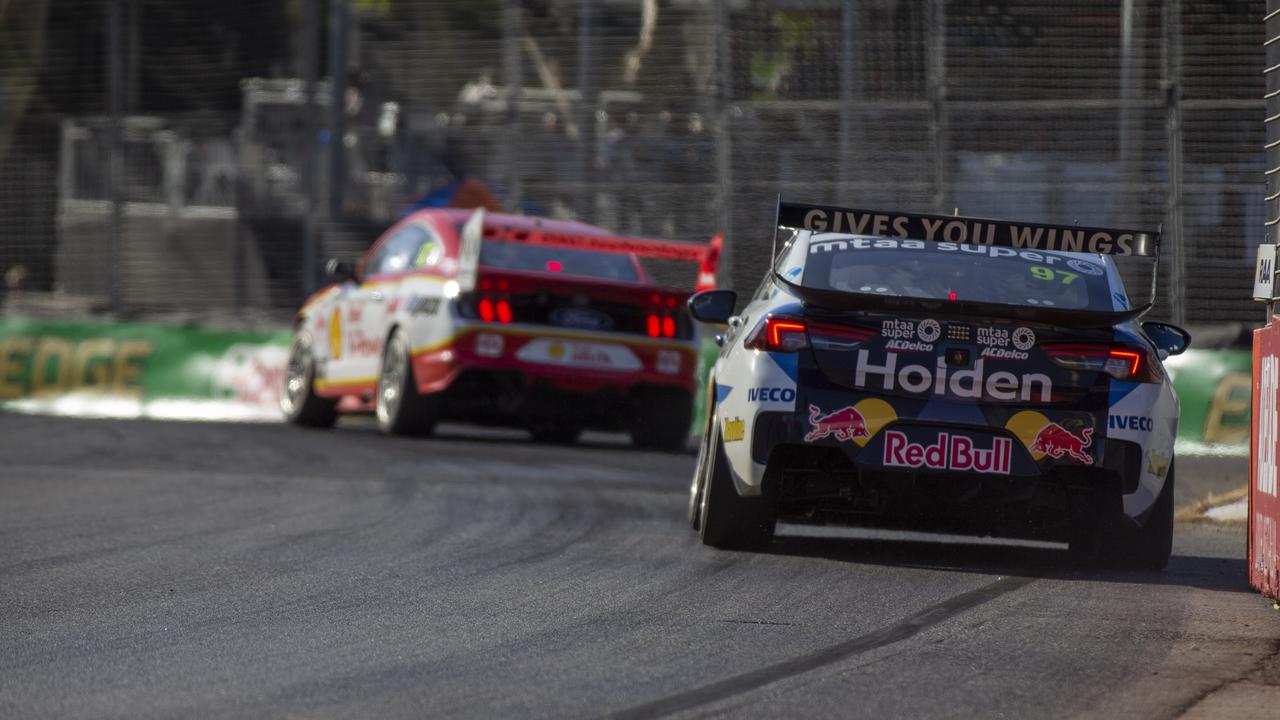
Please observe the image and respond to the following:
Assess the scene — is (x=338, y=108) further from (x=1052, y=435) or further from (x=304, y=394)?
(x=1052, y=435)

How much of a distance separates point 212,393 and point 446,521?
1083 cm

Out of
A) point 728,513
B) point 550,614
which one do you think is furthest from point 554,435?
point 550,614

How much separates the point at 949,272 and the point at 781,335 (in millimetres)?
939

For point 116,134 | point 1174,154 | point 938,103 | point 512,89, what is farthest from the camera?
point 116,134

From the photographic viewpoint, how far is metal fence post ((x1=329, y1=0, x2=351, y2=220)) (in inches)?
819

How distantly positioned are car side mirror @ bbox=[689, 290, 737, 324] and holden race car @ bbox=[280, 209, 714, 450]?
4973mm

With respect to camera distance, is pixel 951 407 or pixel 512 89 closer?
pixel 951 407

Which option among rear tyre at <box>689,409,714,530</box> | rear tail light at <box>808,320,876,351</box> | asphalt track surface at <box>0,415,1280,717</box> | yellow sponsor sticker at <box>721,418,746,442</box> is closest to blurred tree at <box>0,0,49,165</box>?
asphalt track surface at <box>0,415,1280,717</box>

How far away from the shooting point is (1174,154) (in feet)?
56.0

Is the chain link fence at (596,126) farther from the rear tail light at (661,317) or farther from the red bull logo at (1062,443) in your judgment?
the red bull logo at (1062,443)

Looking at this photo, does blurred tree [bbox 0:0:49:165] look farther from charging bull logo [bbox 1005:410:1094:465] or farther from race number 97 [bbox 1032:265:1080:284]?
charging bull logo [bbox 1005:410:1094:465]

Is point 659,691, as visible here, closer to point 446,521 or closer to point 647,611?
point 647,611

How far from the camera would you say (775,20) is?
18594mm

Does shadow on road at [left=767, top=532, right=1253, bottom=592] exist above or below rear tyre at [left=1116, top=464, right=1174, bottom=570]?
below
